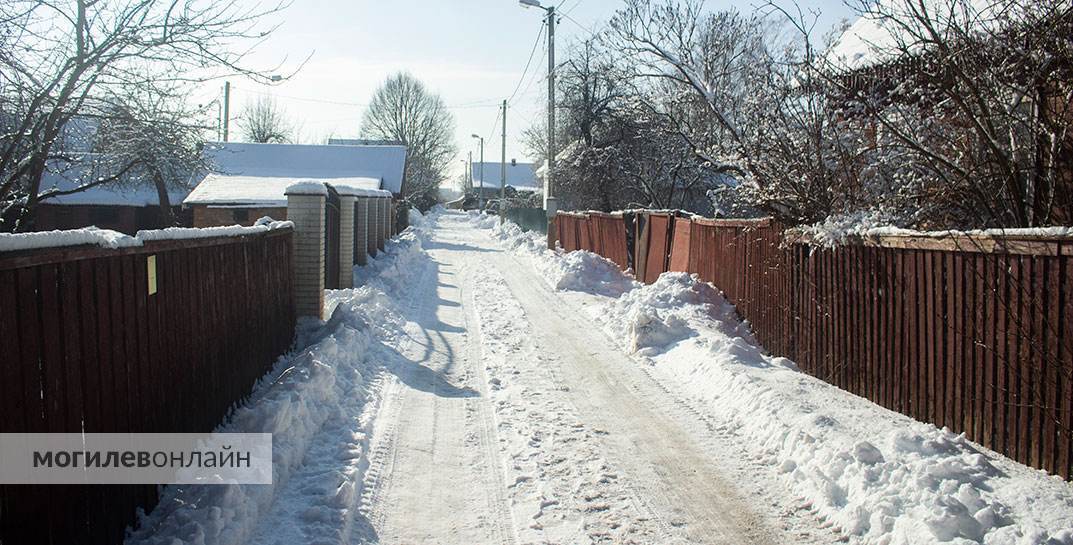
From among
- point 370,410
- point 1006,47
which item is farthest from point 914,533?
point 370,410

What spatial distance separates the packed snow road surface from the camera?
463cm

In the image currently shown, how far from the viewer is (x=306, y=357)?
8.05 meters

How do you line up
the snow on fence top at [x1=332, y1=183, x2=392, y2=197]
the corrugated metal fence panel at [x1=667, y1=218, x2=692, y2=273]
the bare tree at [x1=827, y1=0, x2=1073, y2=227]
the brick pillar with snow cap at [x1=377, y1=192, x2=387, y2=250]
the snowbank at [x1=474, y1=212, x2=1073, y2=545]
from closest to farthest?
the snowbank at [x1=474, y1=212, x2=1073, y2=545] → the bare tree at [x1=827, y1=0, x2=1073, y2=227] → the corrugated metal fence panel at [x1=667, y1=218, x2=692, y2=273] → the snow on fence top at [x1=332, y1=183, x2=392, y2=197] → the brick pillar with snow cap at [x1=377, y1=192, x2=387, y2=250]

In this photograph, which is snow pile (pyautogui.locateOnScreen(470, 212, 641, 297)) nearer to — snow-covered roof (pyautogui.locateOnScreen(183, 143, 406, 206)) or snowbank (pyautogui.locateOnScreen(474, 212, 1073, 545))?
snowbank (pyautogui.locateOnScreen(474, 212, 1073, 545))

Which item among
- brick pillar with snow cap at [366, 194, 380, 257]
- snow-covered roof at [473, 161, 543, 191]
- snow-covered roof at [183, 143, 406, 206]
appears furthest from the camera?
snow-covered roof at [473, 161, 543, 191]

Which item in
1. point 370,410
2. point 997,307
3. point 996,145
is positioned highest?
point 996,145

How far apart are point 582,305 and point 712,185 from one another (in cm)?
1292

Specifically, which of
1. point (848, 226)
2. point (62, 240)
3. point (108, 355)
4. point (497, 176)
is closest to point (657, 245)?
point (848, 226)

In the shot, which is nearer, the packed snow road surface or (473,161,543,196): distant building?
the packed snow road surface

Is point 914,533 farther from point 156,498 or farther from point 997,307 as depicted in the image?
point 156,498

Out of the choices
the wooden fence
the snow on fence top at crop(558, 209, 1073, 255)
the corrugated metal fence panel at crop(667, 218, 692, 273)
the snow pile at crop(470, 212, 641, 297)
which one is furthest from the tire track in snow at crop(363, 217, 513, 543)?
the snow pile at crop(470, 212, 641, 297)

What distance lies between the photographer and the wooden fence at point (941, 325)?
16.2 feet

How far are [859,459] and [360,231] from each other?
51.3 ft

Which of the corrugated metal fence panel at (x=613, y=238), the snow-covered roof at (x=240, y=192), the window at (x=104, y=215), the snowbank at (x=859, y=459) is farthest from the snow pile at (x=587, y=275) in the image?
the window at (x=104, y=215)
